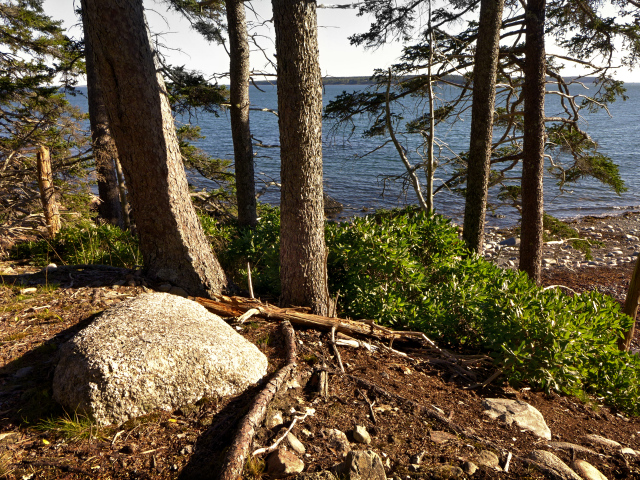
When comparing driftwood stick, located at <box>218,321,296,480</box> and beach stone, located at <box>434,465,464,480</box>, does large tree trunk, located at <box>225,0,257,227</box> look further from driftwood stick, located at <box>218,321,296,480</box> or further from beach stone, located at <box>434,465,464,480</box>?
beach stone, located at <box>434,465,464,480</box>

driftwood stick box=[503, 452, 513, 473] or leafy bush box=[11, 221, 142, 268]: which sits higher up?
leafy bush box=[11, 221, 142, 268]

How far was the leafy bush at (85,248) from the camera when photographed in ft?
23.2

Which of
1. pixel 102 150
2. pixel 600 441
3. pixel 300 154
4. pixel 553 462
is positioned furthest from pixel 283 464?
pixel 102 150

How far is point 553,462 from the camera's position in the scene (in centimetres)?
281

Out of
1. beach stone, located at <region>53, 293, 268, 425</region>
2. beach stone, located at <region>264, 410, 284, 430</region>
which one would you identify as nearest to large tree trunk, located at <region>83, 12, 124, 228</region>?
beach stone, located at <region>53, 293, 268, 425</region>

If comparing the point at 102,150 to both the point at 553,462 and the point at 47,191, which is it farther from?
the point at 553,462

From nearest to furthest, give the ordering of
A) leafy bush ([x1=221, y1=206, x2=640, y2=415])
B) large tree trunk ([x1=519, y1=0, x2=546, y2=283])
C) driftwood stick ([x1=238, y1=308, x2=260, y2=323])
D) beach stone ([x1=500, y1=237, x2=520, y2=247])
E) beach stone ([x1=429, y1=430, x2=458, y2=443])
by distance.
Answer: beach stone ([x1=429, y1=430, x2=458, y2=443])
leafy bush ([x1=221, y1=206, x2=640, y2=415])
driftwood stick ([x1=238, y1=308, x2=260, y2=323])
large tree trunk ([x1=519, y1=0, x2=546, y2=283])
beach stone ([x1=500, y1=237, x2=520, y2=247])

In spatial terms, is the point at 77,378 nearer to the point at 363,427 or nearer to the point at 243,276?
the point at 363,427

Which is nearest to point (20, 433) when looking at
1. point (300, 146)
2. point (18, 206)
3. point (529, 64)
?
point (300, 146)

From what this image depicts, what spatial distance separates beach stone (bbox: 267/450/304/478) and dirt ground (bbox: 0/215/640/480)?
0.16 ft

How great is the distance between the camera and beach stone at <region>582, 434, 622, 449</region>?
3.41 metres

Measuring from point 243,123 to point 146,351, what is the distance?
673 cm

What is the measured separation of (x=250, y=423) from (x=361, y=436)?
0.75 meters

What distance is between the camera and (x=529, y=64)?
27.6 ft
